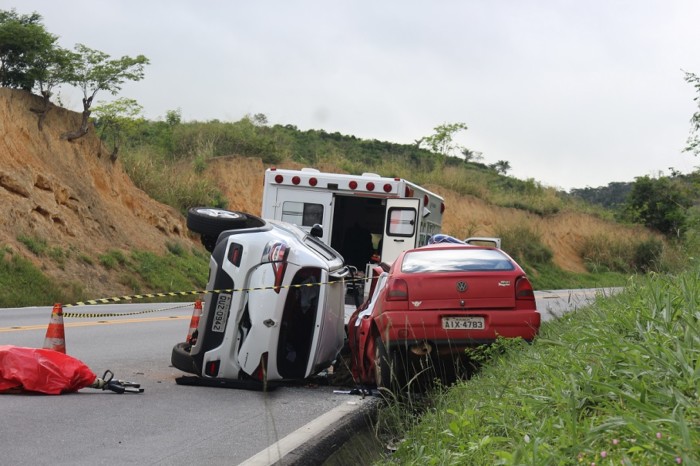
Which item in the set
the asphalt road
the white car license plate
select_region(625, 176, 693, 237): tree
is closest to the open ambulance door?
the asphalt road

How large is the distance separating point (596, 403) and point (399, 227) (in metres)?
13.1

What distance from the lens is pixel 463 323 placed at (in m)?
9.97

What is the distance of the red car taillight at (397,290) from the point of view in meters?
10.1

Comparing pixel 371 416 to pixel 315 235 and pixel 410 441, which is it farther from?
pixel 315 235

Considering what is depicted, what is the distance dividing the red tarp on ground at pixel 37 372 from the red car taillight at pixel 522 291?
4.26 m

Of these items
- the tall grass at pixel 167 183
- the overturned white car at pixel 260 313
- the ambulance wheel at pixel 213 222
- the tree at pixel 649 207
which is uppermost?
the tree at pixel 649 207

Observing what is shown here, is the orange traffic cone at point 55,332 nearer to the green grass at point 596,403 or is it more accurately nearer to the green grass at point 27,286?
the green grass at point 596,403

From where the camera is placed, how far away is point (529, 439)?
4949 mm

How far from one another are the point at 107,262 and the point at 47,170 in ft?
12.8

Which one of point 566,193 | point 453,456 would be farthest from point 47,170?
point 566,193

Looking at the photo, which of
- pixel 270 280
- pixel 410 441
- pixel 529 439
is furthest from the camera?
pixel 270 280

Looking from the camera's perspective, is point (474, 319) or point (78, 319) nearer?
point (474, 319)

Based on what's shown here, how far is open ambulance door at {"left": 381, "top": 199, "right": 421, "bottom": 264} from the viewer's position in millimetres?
18281

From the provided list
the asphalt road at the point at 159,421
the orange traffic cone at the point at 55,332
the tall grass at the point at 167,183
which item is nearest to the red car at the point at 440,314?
the asphalt road at the point at 159,421
